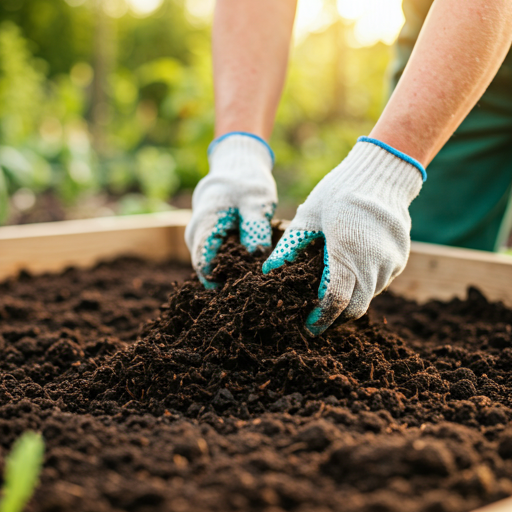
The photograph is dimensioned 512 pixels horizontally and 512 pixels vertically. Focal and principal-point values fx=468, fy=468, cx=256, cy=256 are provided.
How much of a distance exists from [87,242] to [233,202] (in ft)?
4.67

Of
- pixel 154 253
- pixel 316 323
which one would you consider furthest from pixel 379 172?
pixel 154 253

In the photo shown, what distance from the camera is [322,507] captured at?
2.50ft

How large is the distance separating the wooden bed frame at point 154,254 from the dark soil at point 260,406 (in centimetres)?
25

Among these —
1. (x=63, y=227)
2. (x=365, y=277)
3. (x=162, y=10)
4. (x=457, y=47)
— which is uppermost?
(x=162, y=10)

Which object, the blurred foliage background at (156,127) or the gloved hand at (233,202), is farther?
the blurred foliage background at (156,127)

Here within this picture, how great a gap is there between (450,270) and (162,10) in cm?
2015

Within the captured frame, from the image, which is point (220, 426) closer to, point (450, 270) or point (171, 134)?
point (450, 270)

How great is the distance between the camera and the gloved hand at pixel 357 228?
131 centimetres

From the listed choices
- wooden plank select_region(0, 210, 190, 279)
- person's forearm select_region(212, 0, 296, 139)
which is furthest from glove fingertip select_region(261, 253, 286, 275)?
wooden plank select_region(0, 210, 190, 279)

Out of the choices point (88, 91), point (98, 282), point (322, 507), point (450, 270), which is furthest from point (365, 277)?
point (88, 91)

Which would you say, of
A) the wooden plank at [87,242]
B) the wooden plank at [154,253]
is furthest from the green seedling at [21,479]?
the wooden plank at [87,242]

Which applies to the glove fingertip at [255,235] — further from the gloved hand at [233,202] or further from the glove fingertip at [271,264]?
the glove fingertip at [271,264]

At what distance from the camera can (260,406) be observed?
1.13m

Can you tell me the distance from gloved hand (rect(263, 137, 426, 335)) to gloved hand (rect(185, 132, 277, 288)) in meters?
0.25
